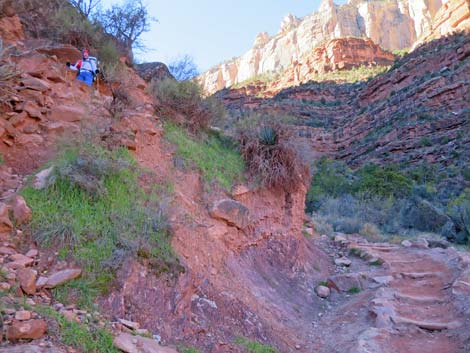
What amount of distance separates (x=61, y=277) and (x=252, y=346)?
2013 mm

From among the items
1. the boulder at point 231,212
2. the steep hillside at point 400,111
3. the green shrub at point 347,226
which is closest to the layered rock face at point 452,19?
the steep hillside at point 400,111

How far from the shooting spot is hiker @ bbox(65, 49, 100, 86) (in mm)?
6713

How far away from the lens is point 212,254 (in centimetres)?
539

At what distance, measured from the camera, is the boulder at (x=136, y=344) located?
9.73ft

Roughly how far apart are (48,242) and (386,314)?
4.64 m

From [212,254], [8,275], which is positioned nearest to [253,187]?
[212,254]

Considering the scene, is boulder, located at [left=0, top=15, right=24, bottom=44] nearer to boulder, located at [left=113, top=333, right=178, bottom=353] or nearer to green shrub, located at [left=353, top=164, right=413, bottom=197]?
boulder, located at [left=113, top=333, right=178, bottom=353]

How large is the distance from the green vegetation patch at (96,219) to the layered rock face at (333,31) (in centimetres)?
9044

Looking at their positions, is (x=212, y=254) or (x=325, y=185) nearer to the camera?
(x=212, y=254)

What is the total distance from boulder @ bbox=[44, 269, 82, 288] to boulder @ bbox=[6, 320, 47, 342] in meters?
0.60

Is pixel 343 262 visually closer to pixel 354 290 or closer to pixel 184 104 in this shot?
pixel 354 290

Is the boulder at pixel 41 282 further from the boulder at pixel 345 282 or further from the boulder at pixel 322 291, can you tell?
the boulder at pixel 345 282

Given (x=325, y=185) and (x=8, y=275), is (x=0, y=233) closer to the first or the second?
(x=8, y=275)

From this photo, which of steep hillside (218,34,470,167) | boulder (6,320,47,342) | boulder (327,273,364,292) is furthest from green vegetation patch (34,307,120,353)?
steep hillside (218,34,470,167)
